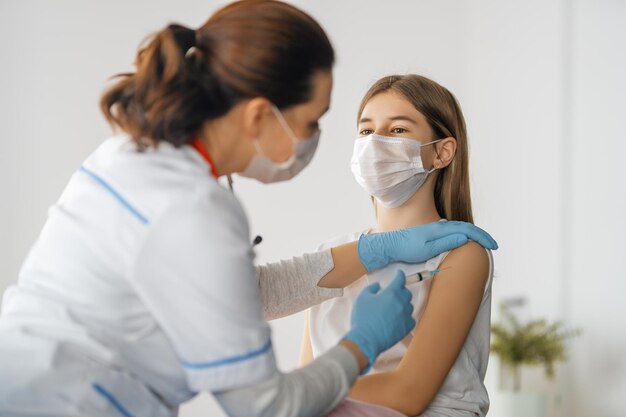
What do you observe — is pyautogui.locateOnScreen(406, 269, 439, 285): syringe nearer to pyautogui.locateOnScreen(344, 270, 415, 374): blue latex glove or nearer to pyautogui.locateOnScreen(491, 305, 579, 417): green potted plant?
pyautogui.locateOnScreen(344, 270, 415, 374): blue latex glove

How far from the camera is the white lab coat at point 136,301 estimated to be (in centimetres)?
111

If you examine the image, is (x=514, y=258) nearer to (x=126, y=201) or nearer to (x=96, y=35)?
(x=96, y=35)

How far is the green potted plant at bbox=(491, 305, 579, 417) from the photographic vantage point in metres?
2.98

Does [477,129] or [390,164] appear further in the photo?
[477,129]

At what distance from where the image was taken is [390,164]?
6.19 ft

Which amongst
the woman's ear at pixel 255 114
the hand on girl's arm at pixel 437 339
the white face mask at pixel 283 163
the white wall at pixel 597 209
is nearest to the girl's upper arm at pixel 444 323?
the hand on girl's arm at pixel 437 339

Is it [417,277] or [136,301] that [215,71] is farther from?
[417,277]

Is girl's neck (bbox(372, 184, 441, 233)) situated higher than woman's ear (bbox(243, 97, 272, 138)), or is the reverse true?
woman's ear (bbox(243, 97, 272, 138))

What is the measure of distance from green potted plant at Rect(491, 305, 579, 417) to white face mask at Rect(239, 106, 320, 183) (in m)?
1.95

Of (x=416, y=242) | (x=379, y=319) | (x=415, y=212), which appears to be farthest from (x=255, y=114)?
(x=415, y=212)

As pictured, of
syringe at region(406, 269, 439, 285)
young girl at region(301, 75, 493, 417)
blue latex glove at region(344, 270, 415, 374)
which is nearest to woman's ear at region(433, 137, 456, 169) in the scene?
young girl at region(301, 75, 493, 417)

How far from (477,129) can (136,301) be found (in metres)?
2.79

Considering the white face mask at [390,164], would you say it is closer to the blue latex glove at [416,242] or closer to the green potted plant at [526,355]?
the blue latex glove at [416,242]

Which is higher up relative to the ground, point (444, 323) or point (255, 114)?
point (255, 114)
